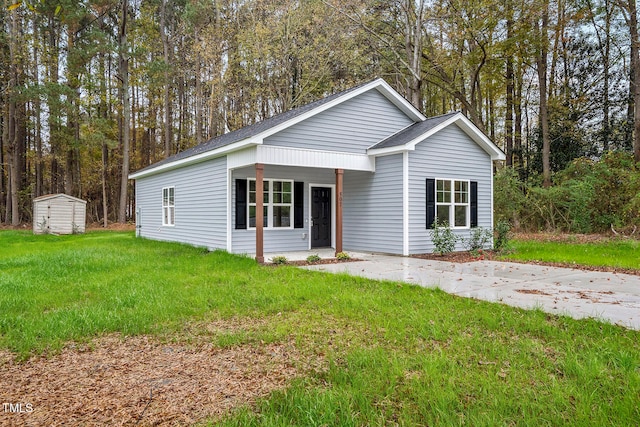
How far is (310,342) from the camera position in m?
3.74

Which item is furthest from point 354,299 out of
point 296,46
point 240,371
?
point 296,46

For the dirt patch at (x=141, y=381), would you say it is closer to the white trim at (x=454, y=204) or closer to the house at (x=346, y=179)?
the house at (x=346, y=179)

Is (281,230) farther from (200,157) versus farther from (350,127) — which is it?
(350,127)

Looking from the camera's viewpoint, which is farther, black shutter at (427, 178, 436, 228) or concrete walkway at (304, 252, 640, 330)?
black shutter at (427, 178, 436, 228)

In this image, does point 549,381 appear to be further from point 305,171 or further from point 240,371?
point 305,171

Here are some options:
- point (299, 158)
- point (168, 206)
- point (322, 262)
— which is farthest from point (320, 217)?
point (168, 206)

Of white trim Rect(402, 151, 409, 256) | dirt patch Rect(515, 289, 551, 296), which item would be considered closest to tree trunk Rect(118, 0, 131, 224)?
white trim Rect(402, 151, 409, 256)

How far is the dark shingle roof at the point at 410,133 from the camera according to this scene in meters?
10.4

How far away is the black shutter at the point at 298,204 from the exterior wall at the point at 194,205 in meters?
2.06

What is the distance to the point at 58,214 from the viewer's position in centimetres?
1894

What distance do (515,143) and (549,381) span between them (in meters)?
23.3

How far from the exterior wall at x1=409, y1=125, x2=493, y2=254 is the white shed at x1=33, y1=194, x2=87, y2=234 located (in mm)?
16585

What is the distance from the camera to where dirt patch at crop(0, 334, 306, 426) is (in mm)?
2535

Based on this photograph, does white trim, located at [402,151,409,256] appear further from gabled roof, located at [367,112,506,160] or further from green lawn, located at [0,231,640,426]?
green lawn, located at [0,231,640,426]
